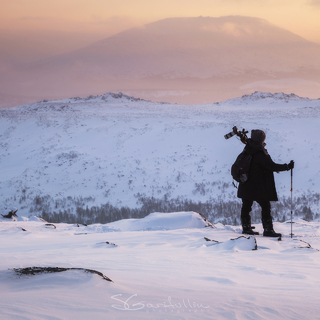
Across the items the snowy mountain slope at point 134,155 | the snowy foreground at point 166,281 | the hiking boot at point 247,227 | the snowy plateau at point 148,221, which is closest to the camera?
the snowy foreground at point 166,281

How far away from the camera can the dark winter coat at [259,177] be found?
6336 millimetres

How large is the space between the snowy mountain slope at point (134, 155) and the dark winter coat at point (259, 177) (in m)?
9.29

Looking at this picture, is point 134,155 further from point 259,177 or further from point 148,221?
point 259,177

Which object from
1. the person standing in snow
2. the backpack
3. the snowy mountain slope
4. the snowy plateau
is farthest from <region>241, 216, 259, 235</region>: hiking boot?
the snowy mountain slope

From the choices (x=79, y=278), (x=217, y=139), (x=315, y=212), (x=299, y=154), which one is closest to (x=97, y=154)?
(x=217, y=139)

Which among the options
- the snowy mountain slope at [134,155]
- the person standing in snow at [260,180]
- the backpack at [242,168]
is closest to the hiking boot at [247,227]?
the person standing in snow at [260,180]

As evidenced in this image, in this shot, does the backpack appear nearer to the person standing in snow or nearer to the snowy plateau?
the person standing in snow

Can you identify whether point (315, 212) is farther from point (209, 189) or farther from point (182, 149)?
point (182, 149)

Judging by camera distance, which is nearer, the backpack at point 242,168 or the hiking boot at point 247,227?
the backpack at point 242,168

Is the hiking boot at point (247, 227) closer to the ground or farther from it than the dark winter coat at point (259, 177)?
closer to the ground

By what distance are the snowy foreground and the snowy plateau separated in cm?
1

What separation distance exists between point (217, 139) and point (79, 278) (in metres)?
30.3

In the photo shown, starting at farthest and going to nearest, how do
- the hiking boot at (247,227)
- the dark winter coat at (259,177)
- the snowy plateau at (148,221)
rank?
the hiking boot at (247,227) → the dark winter coat at (259,177) → the snowy plateau at (148,221)

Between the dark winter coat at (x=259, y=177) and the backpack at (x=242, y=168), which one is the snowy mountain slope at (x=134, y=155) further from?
the backpack at (x=242, y=168)
